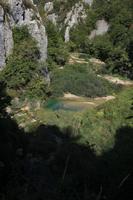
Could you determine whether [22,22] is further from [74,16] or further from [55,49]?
[74,16]

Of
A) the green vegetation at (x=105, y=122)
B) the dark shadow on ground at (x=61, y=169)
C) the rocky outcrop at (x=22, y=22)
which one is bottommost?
the rocky outcrop at (x=22, y=22)

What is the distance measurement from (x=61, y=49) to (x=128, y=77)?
1034 cm

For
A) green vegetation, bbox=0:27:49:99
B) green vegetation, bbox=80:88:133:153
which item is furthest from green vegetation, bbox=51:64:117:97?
green vegetation, bbox=80:88:133:153

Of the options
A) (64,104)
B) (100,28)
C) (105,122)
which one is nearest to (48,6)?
(100,28)

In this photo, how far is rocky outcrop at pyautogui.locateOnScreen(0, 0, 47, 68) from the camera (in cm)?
4347

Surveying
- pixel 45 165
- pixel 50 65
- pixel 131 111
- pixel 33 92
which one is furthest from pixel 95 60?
pixel 45 165

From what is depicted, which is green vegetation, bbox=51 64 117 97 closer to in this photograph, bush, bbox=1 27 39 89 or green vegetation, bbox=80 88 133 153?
bush, bbox=1 27 39 89

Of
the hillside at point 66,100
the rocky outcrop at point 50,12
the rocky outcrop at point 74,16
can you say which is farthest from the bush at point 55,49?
the rocky outcrop at point 50,12

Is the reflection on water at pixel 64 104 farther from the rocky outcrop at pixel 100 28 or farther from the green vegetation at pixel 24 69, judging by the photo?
the rocky outcrop at pixel 100 28

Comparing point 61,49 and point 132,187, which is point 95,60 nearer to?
point 61,49

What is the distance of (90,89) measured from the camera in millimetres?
48625

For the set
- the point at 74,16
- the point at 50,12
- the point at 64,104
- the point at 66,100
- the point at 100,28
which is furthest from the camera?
the point at 50,12

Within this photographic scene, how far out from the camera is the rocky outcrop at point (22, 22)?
43469mm

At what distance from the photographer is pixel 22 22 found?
4641cm
